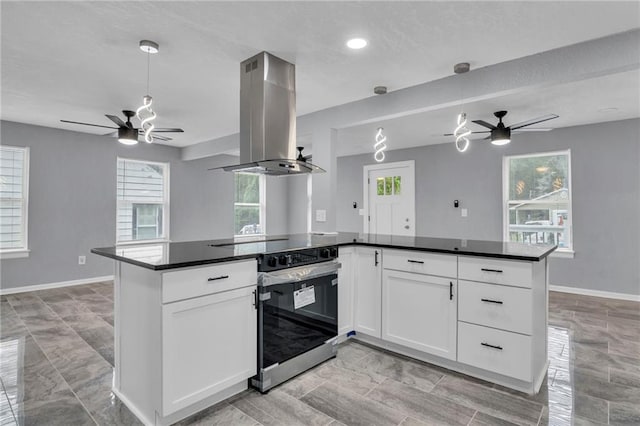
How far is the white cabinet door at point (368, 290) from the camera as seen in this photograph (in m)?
2.90

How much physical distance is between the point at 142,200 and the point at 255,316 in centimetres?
488

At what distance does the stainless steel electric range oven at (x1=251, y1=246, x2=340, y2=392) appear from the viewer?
221cm

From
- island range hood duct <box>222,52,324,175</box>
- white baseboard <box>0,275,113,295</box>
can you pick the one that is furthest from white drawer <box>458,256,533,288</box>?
white baseboard <box>0,275,113,295</box>

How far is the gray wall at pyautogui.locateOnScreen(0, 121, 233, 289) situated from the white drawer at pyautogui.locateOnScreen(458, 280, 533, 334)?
18.1 ft

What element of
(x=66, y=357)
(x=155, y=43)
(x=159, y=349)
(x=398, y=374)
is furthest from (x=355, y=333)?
(x=155, y=43)

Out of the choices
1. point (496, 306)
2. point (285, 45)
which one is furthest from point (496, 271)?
point (285, 45)

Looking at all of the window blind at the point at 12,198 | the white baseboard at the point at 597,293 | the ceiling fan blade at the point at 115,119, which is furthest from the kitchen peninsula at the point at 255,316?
the window blind at the point at 12,198

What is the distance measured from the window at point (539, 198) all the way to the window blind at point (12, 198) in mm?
7208

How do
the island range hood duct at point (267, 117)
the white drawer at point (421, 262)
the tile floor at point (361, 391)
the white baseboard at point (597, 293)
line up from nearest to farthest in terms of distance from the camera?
the tile floor at point (361, 391)
the white drawer at point (421, 262)
the island range hood duct at point (267, 117)
the white baseboard at point (597, 293)

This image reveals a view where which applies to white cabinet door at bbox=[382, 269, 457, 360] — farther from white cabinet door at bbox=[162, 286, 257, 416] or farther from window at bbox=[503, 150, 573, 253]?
window at bbox=[503, 150, 573, 253]

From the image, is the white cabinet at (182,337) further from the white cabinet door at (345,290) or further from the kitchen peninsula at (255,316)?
the white cabinet door at (345,290)

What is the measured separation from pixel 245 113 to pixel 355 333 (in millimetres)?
2132

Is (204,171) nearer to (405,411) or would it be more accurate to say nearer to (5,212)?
(5,212)

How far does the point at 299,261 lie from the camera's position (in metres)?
2.44
